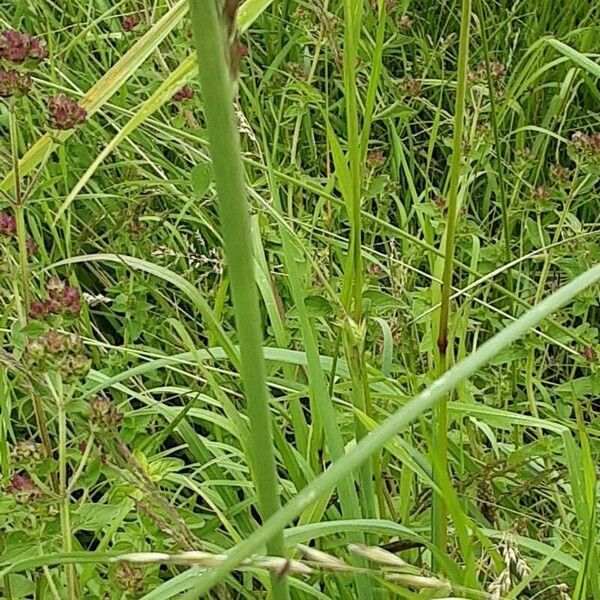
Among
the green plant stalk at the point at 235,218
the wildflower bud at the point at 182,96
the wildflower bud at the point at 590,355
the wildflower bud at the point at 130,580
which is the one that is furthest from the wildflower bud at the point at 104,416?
the wildflower bud at the point at 182,96

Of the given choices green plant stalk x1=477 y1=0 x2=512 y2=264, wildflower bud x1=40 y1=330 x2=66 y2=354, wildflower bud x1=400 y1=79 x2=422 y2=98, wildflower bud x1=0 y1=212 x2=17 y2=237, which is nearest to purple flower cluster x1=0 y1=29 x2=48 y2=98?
wildflower bud x1=0 y1=212 x2=17 y2=237

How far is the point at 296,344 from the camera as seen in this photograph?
1.24 metres

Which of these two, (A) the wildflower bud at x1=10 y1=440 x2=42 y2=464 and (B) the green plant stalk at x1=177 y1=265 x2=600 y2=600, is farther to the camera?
(A) the wildflower bud at x1=10 y1=440 x2=42 y2=464

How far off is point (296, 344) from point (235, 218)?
0.91 metres

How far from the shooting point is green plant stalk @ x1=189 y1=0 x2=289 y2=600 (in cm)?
30

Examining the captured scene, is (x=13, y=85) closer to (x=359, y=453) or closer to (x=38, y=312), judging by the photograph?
(x=38, y=312)

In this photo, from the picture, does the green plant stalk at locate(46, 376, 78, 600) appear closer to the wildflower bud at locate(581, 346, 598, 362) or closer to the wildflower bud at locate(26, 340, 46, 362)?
the wildflower bud at locate(26, 340, 46, 362)

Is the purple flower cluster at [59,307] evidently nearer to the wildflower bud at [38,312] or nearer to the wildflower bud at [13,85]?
the wildflower bud at [38,312]

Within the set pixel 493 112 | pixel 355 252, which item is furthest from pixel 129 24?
pixel 355 252

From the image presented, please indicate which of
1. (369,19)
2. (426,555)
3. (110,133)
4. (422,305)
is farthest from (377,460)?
(369,19)

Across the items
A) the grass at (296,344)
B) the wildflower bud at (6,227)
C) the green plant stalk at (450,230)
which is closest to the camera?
the grass at (296,344)

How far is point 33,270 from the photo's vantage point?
1.31 metres

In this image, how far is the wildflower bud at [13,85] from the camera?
92 centimetres

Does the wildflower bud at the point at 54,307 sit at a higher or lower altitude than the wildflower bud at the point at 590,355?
higher
